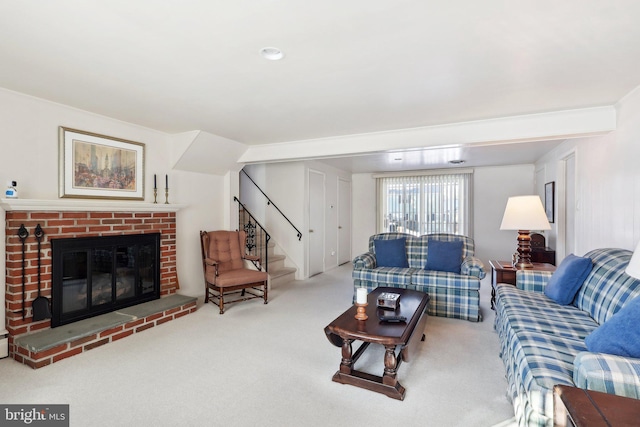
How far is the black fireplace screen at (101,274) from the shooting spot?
3.03 metres

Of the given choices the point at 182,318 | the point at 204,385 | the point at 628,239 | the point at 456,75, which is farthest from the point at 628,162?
the point at 182,318

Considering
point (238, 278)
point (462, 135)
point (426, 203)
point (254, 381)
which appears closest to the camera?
point (254, 381)

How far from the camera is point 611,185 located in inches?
116

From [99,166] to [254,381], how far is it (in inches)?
108

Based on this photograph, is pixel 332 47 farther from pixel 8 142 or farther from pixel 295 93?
pixel 8 142

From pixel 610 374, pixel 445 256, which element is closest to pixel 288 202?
pixel 445 256

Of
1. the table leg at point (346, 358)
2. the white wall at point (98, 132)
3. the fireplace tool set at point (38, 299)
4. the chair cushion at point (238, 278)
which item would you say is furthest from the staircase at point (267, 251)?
the table leg at point (346, 358)

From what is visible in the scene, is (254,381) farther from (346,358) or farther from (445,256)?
(445,256)

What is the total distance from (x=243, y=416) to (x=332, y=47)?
229 centimetres

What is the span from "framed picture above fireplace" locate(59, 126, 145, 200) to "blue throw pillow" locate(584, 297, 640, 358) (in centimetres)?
421

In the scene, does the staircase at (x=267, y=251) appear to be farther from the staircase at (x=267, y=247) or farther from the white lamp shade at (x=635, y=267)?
the white lamp shade at (x=635, y=267)

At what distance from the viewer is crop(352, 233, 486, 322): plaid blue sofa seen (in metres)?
3.59

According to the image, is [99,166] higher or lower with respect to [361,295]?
higher

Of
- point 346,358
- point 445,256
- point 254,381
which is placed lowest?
point 254,381
